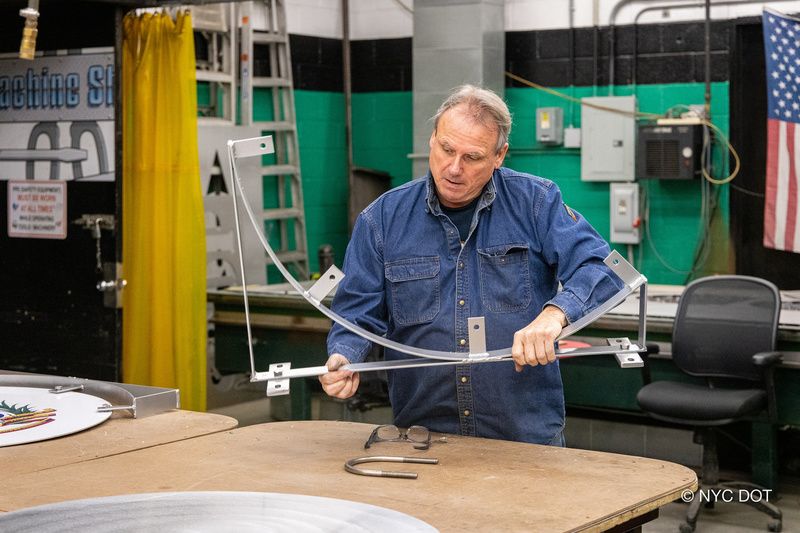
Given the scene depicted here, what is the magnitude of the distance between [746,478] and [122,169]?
3.21 m

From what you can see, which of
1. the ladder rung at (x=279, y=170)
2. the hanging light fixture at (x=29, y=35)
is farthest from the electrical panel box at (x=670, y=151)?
the hanging light fixture at (x=29, y=35)

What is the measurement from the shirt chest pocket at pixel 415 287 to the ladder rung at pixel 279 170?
424 cm

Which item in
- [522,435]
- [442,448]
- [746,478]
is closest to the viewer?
[442,448]

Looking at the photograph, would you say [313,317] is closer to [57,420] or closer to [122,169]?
[122,169]

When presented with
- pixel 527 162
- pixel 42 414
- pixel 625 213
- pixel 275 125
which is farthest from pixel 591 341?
pixel 42 414

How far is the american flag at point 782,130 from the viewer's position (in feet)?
18.5

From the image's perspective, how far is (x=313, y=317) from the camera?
5.64 metres

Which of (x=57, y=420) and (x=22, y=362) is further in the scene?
(x=22, y=362)

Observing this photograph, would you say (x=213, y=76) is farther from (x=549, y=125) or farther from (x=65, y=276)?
(x=549, y=125)

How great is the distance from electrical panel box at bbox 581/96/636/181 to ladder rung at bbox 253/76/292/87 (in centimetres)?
185

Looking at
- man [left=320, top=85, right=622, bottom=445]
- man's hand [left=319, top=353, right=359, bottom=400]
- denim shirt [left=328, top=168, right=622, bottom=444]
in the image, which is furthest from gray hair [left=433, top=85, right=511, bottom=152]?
man's hand [left=319, top=353, right=359, bottom=400]

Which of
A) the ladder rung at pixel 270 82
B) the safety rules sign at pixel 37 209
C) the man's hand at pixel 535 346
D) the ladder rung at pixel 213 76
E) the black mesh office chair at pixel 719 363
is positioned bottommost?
the black mesh office chair at pixel 719 363

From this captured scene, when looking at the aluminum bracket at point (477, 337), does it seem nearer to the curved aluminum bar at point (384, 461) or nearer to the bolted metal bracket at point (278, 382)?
the curved aluminum bar at point (384, 461)

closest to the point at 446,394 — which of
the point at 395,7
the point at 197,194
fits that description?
the point at 197,194
